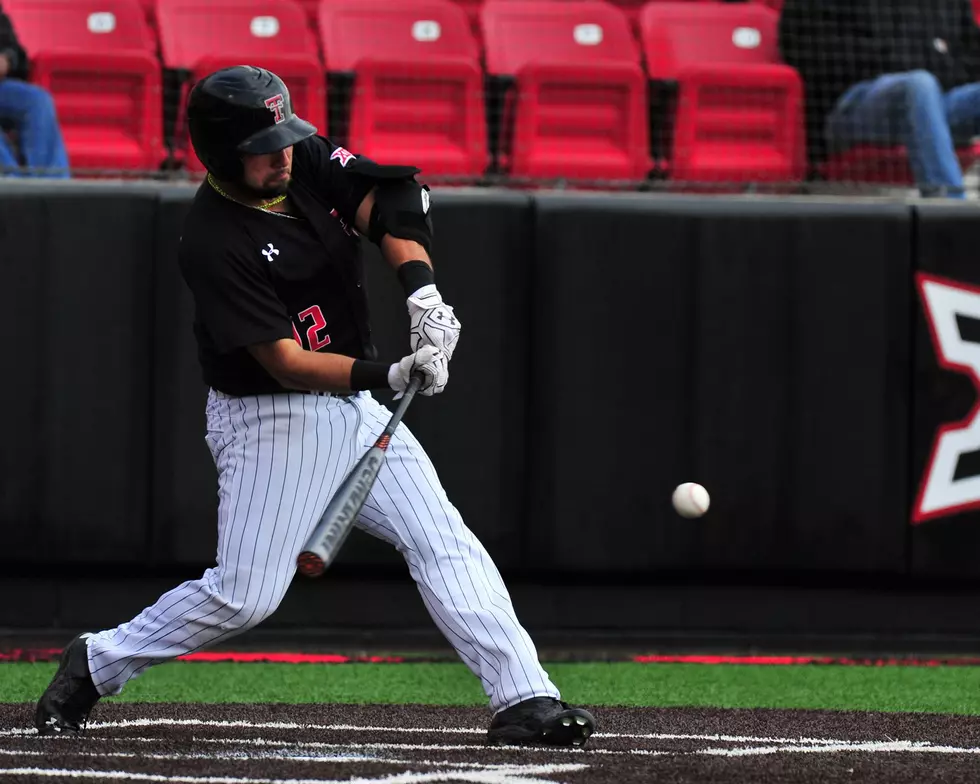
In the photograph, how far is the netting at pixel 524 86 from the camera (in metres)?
7.00

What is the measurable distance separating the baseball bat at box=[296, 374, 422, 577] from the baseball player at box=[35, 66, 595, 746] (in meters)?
0.11

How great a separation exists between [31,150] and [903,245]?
351 centimetres

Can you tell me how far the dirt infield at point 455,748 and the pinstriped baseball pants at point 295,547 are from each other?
0.65 ft

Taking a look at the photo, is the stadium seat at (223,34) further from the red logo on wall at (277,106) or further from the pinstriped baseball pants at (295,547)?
the pinstriped baseball pants at (295,547)

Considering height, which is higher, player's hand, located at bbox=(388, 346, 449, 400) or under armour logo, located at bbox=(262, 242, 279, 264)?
under armour logo, located at bbox=(262, 242, 279, 264)

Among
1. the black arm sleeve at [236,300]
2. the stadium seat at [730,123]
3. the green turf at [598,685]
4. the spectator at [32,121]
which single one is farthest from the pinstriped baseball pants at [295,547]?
the stadium seat at [730,123]

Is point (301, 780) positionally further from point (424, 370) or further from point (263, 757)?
point (424, 370)

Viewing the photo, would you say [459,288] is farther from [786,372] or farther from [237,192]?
[237,192]

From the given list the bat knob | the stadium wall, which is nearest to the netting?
the stadium wall

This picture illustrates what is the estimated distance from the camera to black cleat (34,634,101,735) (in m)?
3.80

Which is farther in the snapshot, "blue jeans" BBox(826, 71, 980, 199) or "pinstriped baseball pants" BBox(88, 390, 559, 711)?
"blue jeans" BBox(826, 71, 980, 199)

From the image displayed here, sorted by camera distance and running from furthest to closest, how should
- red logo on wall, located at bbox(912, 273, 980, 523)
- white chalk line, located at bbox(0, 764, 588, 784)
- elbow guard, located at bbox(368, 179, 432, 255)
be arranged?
red logo on wall, located at bbox(912, 273, 980, 523), elbow guard, located at bbox(368, 179, 432, 255), white chalk line, located at bbox(0, 764, 588, 784)

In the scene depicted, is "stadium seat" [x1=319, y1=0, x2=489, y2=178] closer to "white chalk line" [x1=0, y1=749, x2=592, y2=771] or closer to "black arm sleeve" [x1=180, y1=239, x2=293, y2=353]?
"black arm sleeve" [x1=180, y1=239, x2=293, y2=353]

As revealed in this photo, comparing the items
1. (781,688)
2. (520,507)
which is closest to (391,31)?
(520,507)
